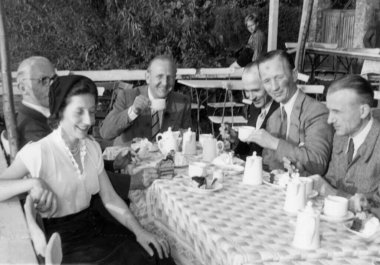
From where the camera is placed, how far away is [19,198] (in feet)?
7.02

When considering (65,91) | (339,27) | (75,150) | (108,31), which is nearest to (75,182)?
(75,150)

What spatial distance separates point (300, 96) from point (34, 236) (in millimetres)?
1916

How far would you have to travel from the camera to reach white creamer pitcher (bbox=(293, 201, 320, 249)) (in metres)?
1.68

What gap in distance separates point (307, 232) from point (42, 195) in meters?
1.01

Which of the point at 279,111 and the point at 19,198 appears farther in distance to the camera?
the point at 279,111

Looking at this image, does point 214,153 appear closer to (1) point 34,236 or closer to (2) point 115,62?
(1) point 34,236

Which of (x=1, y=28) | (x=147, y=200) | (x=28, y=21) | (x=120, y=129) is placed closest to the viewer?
(x=1, y=28)

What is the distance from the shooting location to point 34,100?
3.04 m

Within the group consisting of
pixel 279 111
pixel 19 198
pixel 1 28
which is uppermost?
pixel 1 28

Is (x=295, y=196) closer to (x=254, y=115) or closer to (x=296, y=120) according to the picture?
(x=296, y=120)

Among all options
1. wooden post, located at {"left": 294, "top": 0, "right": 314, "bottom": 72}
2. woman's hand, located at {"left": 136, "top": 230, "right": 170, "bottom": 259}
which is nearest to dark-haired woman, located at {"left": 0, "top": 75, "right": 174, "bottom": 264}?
woman's hand, located at {"left": 136, "top": 230, "right": 170, "bottom": 259}

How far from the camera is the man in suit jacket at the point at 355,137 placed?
7.92 feet

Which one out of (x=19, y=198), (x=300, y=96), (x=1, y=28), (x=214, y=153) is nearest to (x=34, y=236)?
(x=19, y=198)

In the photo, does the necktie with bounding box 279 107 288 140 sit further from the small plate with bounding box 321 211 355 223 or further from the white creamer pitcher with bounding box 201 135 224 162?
the small plate with bounding box 321 211 355 223
